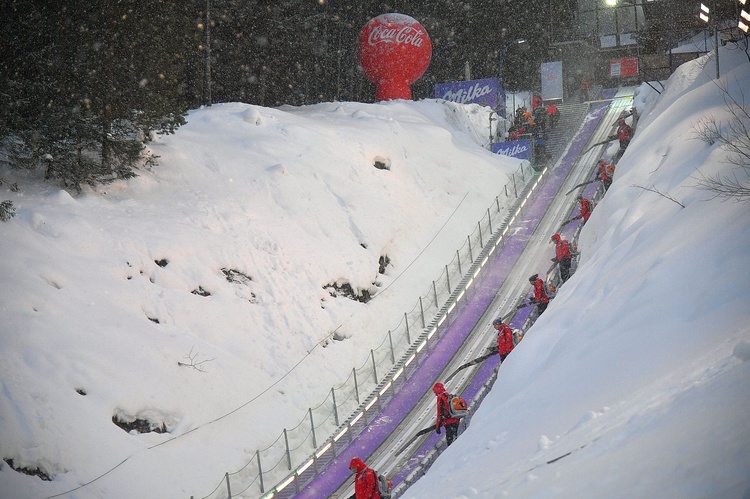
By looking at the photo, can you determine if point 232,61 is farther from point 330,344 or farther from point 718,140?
point 718,140

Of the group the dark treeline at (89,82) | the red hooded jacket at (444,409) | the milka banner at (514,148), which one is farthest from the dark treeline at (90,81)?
the milka banner at (514,148)

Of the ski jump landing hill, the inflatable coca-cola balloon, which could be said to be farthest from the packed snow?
the inflatable coca-cola balloon

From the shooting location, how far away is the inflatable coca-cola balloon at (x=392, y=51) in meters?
34.5

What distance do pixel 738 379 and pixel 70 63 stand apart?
17.1 metres

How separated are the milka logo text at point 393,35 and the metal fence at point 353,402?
1217 centimetres

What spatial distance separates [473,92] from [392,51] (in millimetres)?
5773

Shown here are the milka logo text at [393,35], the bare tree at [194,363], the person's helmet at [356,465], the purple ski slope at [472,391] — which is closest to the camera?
the person's helmet at [356,465]

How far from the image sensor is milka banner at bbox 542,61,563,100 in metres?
41.6

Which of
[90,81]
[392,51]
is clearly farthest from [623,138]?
[90,81]

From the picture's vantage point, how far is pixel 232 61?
119ft

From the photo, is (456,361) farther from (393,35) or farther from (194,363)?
(393,35)

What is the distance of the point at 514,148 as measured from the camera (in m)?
33.7

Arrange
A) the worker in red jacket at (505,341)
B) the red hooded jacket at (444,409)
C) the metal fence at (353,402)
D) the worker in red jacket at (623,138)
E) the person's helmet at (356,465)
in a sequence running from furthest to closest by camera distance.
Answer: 1. the worker in red jacket at (623,138)
2. the worker in red jacket at (505,341)
3. the metal fence at (353,402)
4. the red hooded jacket at (444,409)
5. the person's helmet at (356,465)

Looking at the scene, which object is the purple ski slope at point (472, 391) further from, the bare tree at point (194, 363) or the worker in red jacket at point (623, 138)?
the worker in red jacket at point (623, 138)
